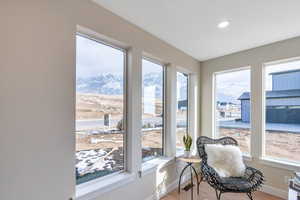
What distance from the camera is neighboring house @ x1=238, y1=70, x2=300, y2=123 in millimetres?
2994

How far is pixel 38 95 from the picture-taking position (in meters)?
1.48

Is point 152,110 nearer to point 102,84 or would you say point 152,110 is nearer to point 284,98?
point 102,84

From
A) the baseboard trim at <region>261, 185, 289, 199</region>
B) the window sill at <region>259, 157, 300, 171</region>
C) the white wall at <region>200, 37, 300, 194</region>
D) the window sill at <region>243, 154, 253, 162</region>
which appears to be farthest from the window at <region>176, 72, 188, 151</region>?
the baseboard trim at <region>261, 185, 289, 199</region>

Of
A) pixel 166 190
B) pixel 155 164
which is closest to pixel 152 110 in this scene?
pixel 155 164

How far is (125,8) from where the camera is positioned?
6.72 ft

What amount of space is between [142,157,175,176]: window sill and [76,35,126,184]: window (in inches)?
15.2

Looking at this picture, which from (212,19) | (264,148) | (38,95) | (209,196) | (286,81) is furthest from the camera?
(264,148)

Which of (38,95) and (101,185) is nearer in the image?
(38,95)

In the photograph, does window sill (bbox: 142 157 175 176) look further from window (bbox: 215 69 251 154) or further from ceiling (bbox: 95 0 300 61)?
ceiling (bbox: 95 0 300 61)

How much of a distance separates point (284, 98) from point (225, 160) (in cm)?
148

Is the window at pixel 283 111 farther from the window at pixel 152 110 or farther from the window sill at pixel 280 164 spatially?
the window at pixel 152 110

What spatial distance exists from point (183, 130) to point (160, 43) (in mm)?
1837

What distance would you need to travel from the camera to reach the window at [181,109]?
3641mm

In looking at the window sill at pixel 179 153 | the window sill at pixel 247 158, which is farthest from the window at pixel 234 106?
the window sill at pixel 179 153
